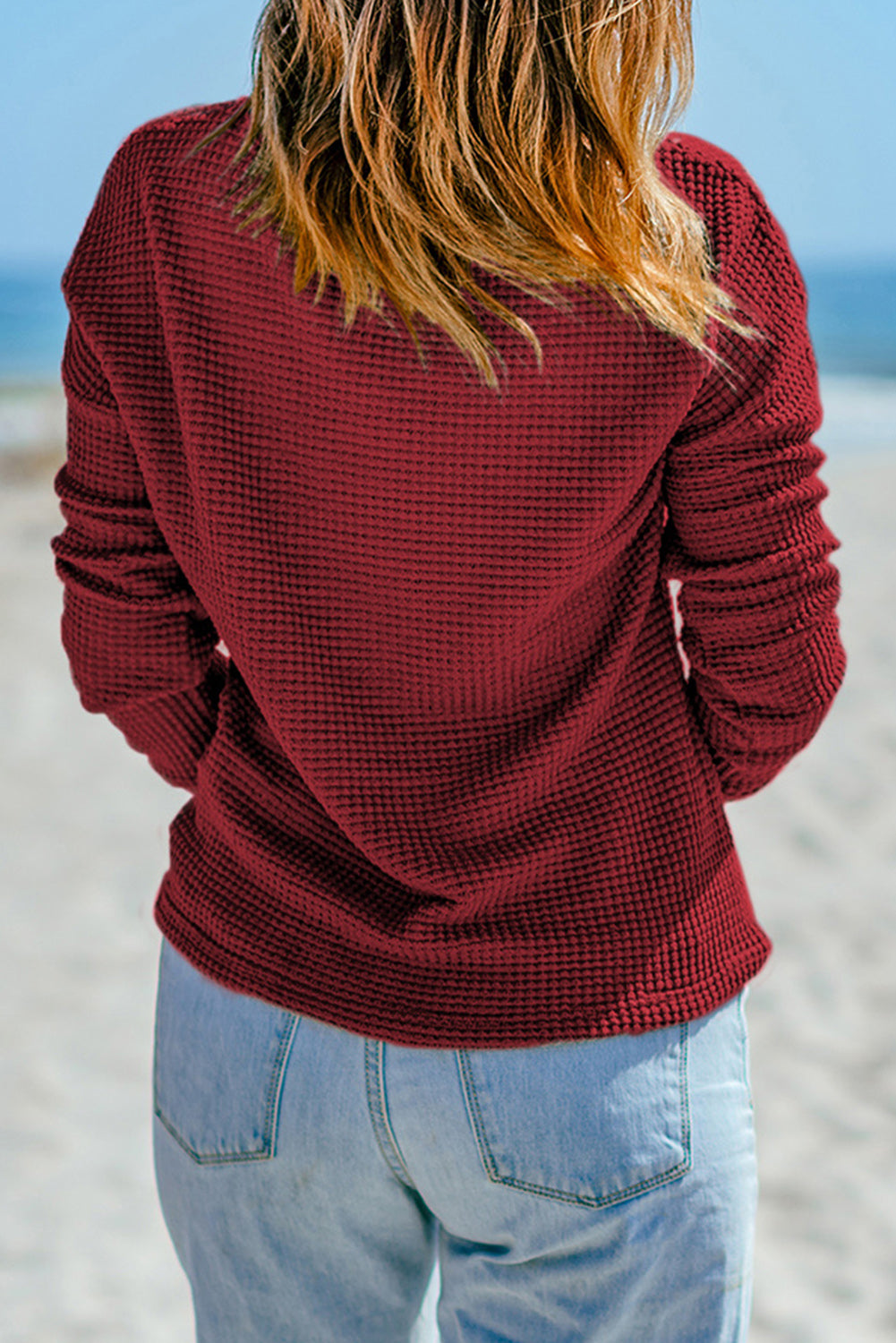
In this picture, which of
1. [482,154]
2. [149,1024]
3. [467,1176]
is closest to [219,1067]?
[467,1176]

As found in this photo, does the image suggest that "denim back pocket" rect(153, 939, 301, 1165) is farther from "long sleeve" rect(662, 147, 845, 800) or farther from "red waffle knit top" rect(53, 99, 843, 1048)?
"long sleeve" rect(662, 147, 845, 800)

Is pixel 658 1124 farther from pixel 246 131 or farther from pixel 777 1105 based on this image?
pixel 777 1105

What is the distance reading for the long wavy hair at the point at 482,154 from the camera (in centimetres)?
78

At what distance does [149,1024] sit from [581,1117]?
6.50 ft

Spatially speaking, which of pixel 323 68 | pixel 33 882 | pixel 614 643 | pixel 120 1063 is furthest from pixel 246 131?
pixel 33 882

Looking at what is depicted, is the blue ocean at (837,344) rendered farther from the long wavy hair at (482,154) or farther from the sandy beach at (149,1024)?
the long wavy hair at (482,154)

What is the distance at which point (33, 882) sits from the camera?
3.19 metres

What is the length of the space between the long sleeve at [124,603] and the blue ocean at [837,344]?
9.47 meters

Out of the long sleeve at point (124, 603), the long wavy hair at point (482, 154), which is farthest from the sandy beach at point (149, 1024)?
the long wavy hair at point (482, 154)

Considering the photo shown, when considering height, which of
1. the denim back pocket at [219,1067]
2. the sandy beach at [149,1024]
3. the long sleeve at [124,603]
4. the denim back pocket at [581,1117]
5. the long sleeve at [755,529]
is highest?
the long sleeve at [755,529]

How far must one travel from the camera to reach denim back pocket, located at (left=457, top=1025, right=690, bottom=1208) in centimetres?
90

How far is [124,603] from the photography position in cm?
107

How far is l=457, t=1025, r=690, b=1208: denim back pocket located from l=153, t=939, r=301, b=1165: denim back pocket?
0.50 feet

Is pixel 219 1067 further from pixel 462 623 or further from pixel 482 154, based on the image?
pixel 482 154
